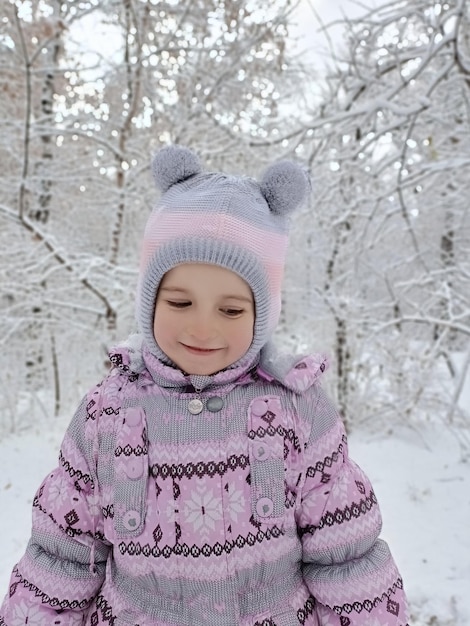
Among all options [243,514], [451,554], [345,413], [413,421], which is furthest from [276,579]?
[345,413]

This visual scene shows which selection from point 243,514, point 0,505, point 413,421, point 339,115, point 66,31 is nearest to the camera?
point 243,514

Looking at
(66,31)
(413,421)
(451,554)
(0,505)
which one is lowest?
(0,505)

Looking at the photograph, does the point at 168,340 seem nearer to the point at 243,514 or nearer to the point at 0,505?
the point at 243,514

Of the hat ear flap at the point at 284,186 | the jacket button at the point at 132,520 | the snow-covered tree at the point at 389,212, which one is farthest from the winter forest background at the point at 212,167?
the jacket button at the point at 132,520

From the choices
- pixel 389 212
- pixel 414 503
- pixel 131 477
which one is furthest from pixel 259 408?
pixel 414 503

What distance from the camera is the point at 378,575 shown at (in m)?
1.00

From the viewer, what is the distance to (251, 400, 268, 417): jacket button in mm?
1053

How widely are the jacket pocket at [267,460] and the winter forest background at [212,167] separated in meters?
2.75

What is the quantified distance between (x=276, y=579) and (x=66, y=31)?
5.37 meters

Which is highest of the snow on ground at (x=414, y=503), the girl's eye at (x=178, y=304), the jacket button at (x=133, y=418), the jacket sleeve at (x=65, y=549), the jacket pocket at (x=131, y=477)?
the girl's eye at (x=178, y=304)

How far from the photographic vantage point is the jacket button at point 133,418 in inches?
41.6

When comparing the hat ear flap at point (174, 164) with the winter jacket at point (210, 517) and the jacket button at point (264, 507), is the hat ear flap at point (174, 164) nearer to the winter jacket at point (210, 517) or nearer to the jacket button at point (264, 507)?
the winter jacket at point (210, 517)

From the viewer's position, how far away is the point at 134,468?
1.02 meters

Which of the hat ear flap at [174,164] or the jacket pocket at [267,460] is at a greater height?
the hat ear flap at [174,164]
